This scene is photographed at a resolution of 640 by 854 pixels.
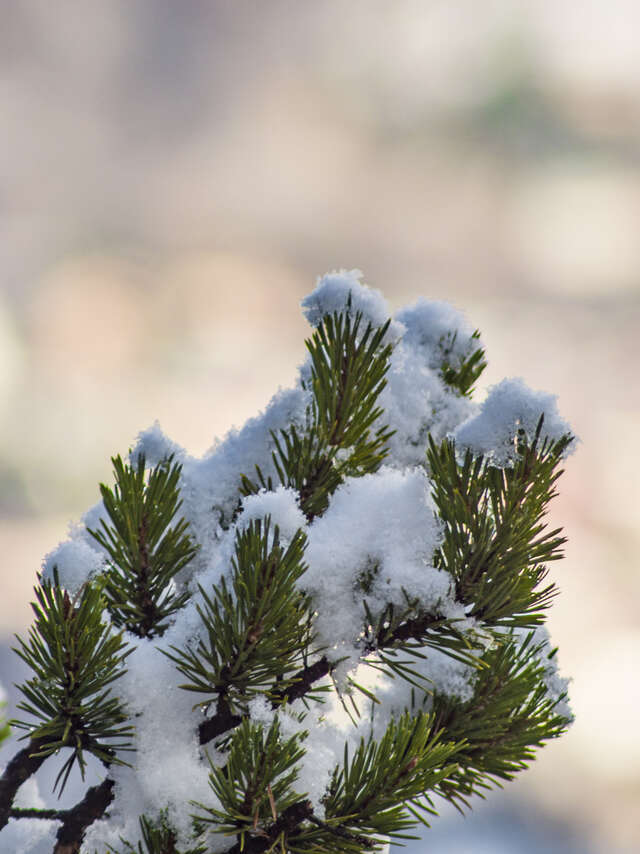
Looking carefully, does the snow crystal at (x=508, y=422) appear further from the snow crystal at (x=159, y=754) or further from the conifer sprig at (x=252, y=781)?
the snow crystal at (x=159, y=754)

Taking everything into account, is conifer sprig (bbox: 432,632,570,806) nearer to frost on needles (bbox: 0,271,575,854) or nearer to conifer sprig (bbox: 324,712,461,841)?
frost on needles (bbox: 0,271,575,854)

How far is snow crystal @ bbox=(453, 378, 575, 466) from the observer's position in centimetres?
179

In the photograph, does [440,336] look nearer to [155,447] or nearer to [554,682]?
[155,447]

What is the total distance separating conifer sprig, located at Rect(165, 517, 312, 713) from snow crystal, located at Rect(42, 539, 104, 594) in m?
0.32

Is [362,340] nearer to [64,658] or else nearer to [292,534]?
[292,534]

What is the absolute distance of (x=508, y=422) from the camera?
1.81 meters

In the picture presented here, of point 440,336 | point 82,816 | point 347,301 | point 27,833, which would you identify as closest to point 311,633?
point 82,816

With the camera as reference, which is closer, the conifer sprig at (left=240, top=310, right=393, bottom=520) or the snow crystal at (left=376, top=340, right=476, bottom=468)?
the conifer sprig at (left=240, top=310, right=393, bottom=520)

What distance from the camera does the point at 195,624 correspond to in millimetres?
1830

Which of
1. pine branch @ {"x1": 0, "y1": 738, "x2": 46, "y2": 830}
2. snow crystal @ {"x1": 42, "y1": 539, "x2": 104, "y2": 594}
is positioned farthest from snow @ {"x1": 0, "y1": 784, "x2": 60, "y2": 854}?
snow crystal @ {"x1": 42, "y1": 539, "x2": 104, "y2": 594}

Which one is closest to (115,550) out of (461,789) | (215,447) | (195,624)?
(195,624)

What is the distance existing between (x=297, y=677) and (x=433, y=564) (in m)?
0.49

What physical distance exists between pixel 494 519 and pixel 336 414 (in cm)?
56

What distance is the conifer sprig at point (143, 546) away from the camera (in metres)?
1.89
